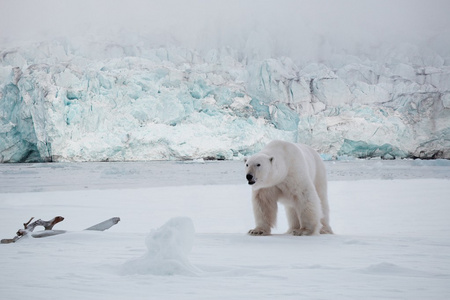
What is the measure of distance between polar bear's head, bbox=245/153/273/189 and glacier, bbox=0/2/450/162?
77.4 feet

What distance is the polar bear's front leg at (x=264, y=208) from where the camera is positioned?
3.16 metres

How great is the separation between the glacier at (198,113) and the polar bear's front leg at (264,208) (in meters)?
23.4

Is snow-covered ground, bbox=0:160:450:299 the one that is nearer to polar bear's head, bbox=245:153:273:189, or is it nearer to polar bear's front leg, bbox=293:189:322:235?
polar bear's front leg, bbox=293:189:322:235

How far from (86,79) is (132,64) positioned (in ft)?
22.5

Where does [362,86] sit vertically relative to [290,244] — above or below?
below

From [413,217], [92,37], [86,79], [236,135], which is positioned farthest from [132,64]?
[413,217]

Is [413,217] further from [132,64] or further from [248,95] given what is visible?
[132,64]

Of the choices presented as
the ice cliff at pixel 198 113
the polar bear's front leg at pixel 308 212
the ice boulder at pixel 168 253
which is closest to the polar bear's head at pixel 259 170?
the polar bear's front leg at pixel 308 212

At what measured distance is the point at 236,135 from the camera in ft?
95.0

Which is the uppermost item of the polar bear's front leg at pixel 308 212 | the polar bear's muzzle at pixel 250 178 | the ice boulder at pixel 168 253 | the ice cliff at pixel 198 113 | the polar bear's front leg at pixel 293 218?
the ice boulder at pixel 168 253

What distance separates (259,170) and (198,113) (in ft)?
85.0

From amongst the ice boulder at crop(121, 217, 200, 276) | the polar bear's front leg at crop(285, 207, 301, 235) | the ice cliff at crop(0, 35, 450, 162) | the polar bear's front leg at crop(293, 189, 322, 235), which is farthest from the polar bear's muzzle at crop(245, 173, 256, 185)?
the ice cliff at crop(0, 35, 450, 162)

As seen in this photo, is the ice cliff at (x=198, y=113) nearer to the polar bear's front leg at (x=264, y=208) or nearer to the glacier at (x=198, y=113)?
the glacier at (x=198, y=113)

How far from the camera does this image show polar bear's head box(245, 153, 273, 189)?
288 centimetres
